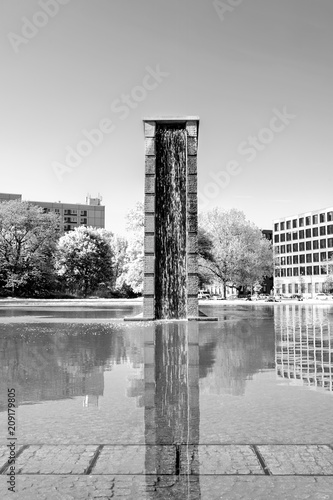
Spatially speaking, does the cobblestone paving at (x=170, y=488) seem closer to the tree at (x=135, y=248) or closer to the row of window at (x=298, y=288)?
the tree at (x=135, y=248)

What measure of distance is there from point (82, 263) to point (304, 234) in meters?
74.3

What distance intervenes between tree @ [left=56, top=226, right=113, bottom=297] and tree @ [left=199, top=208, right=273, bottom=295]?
17.9 metres

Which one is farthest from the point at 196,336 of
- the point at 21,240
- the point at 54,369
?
the point at 21,240

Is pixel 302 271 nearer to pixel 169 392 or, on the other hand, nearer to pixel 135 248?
pixel 135 248

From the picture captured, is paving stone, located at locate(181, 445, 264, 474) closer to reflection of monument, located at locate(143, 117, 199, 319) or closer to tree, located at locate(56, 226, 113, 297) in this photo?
reflection of monument, located at locate(143, 117, 199, 319)

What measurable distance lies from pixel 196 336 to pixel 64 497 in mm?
11811

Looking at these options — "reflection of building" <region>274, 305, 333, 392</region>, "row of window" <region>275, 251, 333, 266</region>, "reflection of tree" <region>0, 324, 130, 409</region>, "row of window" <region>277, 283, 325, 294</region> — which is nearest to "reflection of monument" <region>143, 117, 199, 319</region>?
"reflection of tree" <region>0, 324, 130, 409</region>

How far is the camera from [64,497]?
333 cm

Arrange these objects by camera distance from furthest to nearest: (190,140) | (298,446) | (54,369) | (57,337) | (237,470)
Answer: (190,140)
(57,337)
(54,369)
(298,446)
(237,470)

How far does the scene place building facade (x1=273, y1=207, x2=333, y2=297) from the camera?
122 metres

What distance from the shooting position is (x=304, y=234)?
425ft

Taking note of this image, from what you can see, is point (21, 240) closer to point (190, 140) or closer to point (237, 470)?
point (190, 140)

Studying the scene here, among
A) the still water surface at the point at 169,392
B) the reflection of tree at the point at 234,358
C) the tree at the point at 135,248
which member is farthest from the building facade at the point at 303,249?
the still water surface at the point at 169,392

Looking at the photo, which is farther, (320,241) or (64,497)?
(320,241)
